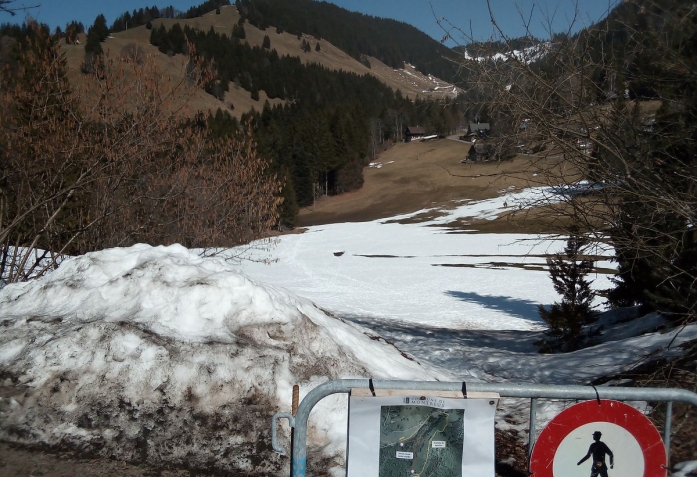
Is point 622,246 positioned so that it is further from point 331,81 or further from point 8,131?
point 331,81

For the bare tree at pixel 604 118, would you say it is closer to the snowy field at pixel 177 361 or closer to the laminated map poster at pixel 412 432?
the snowy field at pixel 177 361

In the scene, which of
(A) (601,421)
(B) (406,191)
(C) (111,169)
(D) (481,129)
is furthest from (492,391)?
(B) (406,191)

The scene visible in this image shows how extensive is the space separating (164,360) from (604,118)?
15.7 ft

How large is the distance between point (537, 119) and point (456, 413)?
331 centimetres

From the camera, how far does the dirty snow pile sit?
4629 mm

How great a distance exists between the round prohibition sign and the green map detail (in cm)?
43

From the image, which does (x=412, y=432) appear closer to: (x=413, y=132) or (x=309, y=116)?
(x=309, y=116)

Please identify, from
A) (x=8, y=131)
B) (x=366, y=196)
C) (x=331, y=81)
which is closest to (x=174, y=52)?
(x=331, y=81)

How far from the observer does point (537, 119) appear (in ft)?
17.8

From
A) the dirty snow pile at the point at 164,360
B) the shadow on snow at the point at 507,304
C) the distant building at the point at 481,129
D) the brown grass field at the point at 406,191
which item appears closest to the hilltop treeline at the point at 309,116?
the distant building at the point at 481,129

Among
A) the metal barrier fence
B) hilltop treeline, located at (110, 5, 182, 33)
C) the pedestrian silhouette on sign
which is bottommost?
the pedestrian silhouette on sign

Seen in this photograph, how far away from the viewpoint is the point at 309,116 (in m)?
90.9

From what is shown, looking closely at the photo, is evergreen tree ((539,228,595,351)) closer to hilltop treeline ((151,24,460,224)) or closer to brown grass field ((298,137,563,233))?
hilltop treeline ((151,24,460,224))

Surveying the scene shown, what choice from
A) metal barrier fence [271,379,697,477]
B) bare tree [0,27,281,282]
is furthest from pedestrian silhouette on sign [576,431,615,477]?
bare tree [0,27,281,282]
